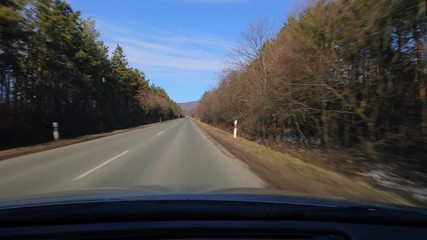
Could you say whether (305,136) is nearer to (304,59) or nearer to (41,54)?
(304,59)

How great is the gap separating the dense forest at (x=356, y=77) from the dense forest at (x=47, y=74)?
16.1 m

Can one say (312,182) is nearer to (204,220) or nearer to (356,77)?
(356,77)

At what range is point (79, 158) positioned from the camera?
779 inches

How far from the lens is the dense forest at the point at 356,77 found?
15.0 m

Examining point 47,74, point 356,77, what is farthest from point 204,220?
point 47,74

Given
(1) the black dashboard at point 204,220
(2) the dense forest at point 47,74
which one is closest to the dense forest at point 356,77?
(1) the black dashboard at point 204,220

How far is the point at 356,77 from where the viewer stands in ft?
60.3

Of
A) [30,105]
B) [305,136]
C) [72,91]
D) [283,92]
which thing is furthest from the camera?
[72,91]

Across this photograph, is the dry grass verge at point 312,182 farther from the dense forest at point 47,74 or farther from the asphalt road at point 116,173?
the dense forest at point 47,74

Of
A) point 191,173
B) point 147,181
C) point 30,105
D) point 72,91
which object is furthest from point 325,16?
point 72,91

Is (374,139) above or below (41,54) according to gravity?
below

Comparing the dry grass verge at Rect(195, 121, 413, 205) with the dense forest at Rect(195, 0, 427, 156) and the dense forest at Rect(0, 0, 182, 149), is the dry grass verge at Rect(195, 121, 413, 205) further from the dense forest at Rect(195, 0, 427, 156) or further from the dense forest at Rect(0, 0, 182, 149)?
the dense forest at Rect(0, 0, 182, 149)

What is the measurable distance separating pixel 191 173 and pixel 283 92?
978cm

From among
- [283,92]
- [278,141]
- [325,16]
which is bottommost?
[278,141]
